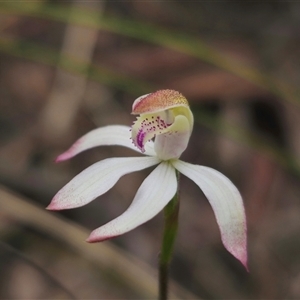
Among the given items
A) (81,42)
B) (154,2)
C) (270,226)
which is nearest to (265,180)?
(270,226)

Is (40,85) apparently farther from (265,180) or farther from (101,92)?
(265,180)

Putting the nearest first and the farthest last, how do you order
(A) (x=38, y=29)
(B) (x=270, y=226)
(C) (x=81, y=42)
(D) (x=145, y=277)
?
1. (D) (x=145, y=277)
2. (B) (x=270, y=226)
3. (C) (x=81, y=42)
4. (A) (x=38, y=29)

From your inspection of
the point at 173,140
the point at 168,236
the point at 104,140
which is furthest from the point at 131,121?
the point at 168,236

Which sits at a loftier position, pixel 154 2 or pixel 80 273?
pixel 154 2

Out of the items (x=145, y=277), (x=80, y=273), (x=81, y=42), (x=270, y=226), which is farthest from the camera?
(x=81, y=42)

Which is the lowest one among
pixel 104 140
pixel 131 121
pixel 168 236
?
Answer: pixel 168 236

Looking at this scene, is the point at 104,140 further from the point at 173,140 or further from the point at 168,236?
the point at 168,236

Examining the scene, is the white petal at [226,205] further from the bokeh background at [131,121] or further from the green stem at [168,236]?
the bokeh background at [131,121]

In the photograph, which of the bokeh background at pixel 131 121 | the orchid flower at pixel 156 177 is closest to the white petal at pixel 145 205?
the orchid flower at pixel 156 177
